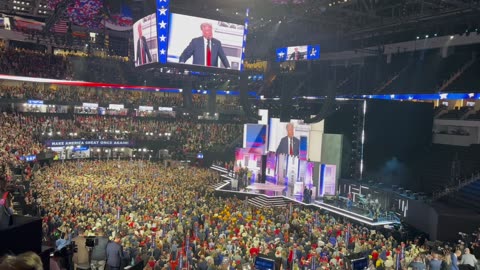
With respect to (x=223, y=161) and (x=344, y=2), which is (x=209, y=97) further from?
(x=344, y=2)

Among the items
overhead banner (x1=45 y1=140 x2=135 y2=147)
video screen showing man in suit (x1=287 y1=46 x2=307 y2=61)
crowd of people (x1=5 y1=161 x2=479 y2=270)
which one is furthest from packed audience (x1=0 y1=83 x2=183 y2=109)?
video screen showing man in suit (x1=287 y1=46 x2=307 y2=61)

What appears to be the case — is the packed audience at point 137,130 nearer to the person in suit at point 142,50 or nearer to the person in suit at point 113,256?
the person in suit at point 142,50

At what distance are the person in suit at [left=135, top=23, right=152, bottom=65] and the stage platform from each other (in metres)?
9.21

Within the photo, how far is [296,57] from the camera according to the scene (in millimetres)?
30125

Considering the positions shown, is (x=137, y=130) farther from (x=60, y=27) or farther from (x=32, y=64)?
(x=60, y=27)

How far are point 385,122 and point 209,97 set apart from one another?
76.4 ft

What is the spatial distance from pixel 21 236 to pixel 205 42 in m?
19.7

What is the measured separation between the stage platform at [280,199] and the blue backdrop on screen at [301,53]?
9.34 m

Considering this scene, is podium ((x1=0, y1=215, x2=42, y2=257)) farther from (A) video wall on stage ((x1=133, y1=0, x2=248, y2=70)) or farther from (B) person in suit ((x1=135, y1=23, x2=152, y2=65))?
(B) person in suit ((x1=135, y1=23, x2=152, y2=65))

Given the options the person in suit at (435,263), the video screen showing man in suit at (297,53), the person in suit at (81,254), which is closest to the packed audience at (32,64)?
the video screen showing man in suit at (297,53)

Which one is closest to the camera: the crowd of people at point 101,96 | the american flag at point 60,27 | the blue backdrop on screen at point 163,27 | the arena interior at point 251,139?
the arena interior at point 251,139

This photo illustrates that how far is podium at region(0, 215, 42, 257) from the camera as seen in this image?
4.65m

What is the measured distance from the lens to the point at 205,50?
2356 cm

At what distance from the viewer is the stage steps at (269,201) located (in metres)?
24.8
